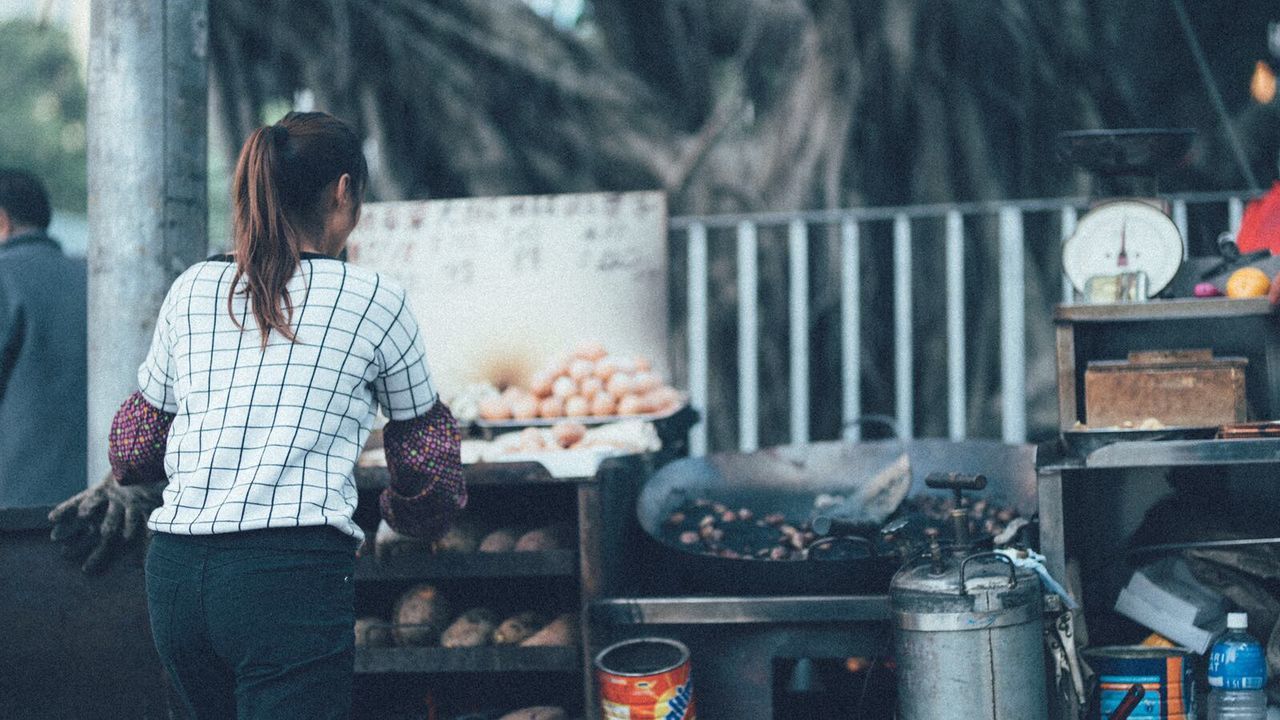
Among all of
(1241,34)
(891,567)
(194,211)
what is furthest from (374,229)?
(1241,34)

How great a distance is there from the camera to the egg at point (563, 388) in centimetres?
407

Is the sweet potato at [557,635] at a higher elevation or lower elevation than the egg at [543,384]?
lower

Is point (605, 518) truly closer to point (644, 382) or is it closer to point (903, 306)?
point (644, 382)

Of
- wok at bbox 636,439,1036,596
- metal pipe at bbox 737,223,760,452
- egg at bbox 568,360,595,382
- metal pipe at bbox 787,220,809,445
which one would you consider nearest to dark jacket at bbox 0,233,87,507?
egg at bbox 568,360,595,382

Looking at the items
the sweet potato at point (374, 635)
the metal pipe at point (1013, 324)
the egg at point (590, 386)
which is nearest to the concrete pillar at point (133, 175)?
the sweet potato at point (374, 635)

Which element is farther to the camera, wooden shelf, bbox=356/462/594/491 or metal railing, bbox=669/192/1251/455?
metal railing, bbox=669/192/1251/455

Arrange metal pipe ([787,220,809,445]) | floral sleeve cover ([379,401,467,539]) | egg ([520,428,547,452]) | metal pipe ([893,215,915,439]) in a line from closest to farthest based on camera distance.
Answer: floral sleeve cover ([379,401,467,539]) → egg ([520,428,547,452]) → metal pipe ([893,215,915,439]) → metal pipe ([787,220,809,445])

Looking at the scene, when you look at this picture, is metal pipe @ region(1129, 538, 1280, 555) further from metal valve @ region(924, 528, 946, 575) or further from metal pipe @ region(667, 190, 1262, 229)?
metal pipe @ region(667, 190, 1262, 229)

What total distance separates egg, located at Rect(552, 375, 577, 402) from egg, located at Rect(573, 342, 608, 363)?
0.15m

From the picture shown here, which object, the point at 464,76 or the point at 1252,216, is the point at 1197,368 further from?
the point at 464,76

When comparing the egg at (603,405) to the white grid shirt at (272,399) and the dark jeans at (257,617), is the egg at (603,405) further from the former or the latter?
the dark jeans at (257,617)

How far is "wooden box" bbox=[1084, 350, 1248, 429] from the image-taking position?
3.18 m

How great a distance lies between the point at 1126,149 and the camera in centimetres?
349

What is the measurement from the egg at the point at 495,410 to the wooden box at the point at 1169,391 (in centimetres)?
174
